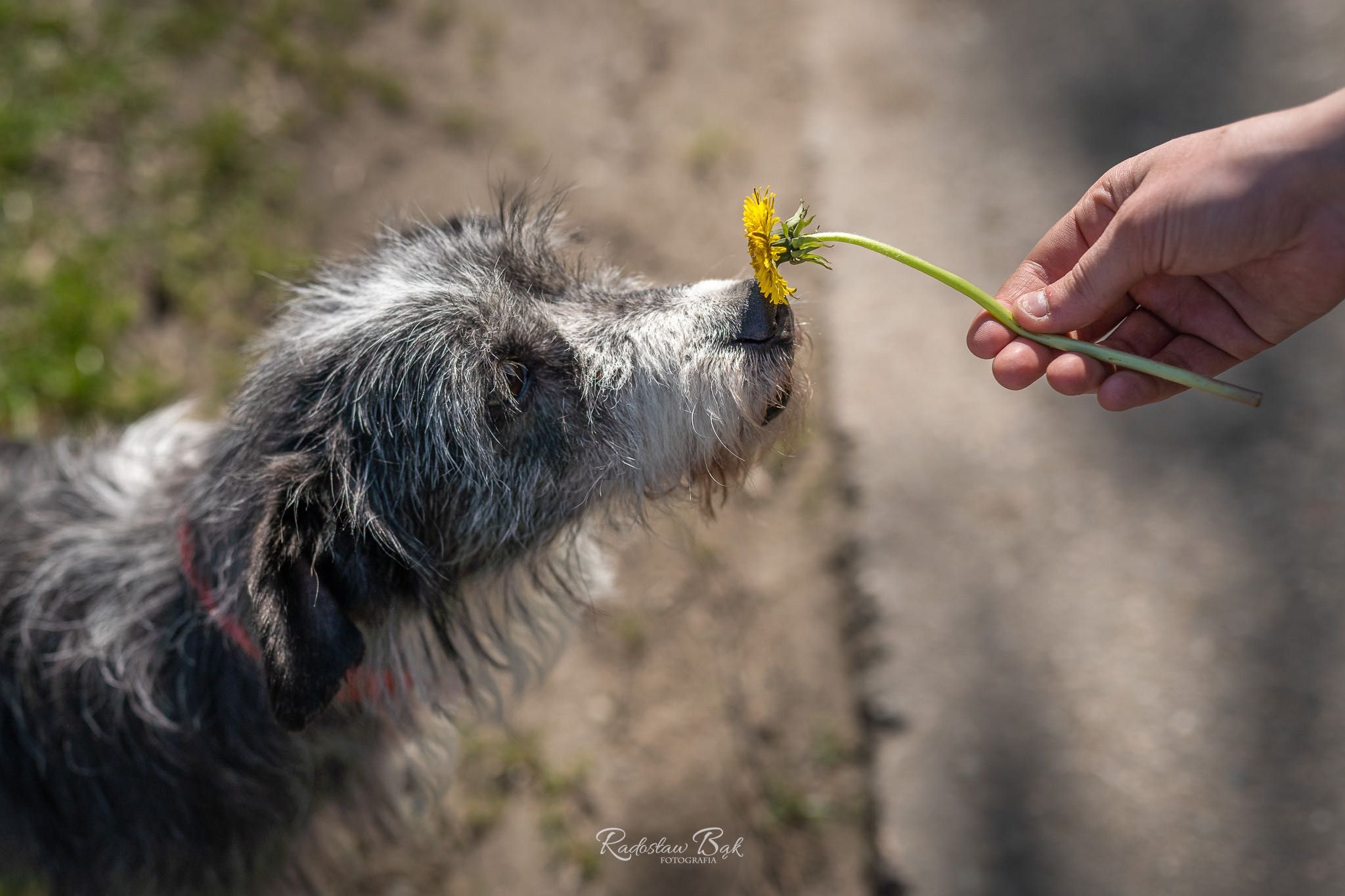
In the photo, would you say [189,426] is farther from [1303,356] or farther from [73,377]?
[1303,356]

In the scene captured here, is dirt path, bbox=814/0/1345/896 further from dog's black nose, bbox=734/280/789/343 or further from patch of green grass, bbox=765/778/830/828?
dog's black nose, bbox=734/280/789/343

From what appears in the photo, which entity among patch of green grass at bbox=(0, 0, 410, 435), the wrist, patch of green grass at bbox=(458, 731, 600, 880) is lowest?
patch of green grass at bbox=(458, 731, 600, 880)

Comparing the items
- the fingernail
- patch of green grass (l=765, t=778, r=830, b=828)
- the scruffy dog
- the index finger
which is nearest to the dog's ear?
the scruffy dog

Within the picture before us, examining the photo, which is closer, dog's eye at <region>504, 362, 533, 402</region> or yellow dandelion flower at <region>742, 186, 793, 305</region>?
yellow dandelion flower at <region>742, 186, 793, 305</region>

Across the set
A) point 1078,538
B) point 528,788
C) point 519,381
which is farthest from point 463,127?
point 1078,538

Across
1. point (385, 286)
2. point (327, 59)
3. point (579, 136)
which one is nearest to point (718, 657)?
point (385, 286)

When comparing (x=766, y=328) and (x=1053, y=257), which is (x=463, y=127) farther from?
(x=1053, y=257)
